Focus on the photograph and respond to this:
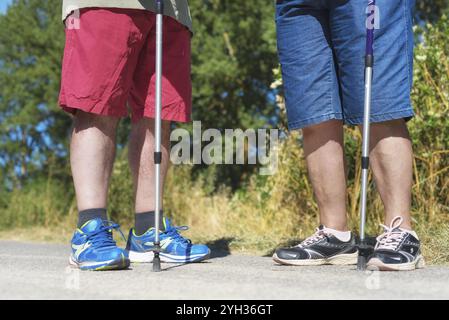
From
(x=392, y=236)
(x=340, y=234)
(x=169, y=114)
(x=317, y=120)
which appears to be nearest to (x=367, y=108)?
(x=317, y=120)

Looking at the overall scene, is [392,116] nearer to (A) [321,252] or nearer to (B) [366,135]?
(B) [366,135]

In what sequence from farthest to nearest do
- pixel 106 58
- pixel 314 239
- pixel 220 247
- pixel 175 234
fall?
1. pixel 220 247
2. pixel 175 234
3. pixel 314 239
4. pixel 106 58

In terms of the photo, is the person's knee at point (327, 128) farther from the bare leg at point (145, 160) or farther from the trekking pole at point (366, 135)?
the bare leg at point (145, 160)

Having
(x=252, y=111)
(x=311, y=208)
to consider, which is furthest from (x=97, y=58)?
(x=252, y=111)

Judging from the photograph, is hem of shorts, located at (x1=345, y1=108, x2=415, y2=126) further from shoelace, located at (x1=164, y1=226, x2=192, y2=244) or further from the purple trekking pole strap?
shoelace, located at (x1=164, y1=226, x2=192, y2=244)

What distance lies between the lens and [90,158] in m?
3.22

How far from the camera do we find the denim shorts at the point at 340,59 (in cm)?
313

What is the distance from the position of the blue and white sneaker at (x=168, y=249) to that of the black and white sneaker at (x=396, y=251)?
860 millimetres

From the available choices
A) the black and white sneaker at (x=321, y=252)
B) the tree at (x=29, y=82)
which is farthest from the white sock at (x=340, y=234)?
the tree at (x=29, y=82)

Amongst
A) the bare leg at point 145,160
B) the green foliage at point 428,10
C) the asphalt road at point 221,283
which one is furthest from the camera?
the green foliage at point 428,10

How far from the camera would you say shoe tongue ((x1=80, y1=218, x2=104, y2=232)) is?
317cm

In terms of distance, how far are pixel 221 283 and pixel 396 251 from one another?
84 cm
